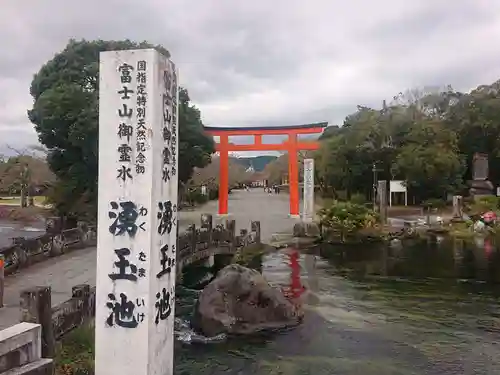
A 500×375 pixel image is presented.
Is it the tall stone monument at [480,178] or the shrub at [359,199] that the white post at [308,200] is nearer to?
the shrub at [359,199]

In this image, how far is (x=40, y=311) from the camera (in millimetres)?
6988

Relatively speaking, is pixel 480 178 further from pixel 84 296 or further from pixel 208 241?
pixel 84 296

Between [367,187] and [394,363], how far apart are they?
32414 millimetres

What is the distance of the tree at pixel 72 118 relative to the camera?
19.0m

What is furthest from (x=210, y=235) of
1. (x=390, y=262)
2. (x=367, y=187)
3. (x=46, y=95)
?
(x=367, y=187)

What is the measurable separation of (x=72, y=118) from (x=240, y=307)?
11.6 meters

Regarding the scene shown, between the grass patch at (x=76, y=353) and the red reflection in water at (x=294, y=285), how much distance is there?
23.0 ft

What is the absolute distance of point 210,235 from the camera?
59.2 feet

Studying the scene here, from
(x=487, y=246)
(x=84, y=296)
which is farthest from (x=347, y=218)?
(x=84, y=296)

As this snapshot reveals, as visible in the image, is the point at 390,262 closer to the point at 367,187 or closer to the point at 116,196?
the point at 116,196

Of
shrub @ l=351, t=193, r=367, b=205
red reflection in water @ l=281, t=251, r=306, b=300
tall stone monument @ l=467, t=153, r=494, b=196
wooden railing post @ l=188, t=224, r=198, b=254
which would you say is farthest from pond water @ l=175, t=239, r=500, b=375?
tall stone monument @ l=467, t=153, r=494, b=196

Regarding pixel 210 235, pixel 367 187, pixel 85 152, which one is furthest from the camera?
pixel 367 187

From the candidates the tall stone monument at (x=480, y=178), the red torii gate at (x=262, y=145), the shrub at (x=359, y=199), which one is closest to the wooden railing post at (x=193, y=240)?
the red torii gate at (x=262, y=145)

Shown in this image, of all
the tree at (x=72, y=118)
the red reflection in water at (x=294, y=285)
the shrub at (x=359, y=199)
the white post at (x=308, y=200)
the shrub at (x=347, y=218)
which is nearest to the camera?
the red reflection in water at (x=294, y=285)
